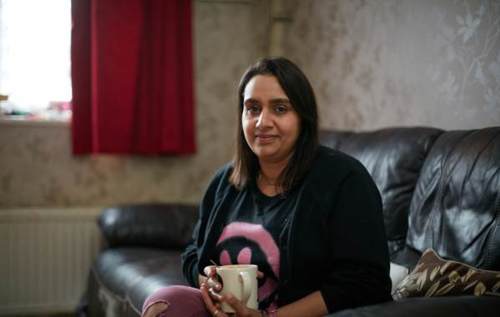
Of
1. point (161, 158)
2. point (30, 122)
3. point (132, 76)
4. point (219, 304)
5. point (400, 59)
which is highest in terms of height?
point (400, 59)

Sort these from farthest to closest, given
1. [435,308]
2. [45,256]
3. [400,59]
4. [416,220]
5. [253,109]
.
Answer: [45,256], [400,59], [416,220], [253,109], [435,308]

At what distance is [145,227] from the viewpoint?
318 centimetres

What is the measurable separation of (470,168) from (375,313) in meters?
0.73

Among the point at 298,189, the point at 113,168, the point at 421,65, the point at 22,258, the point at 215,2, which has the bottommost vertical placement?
the point at 22,258

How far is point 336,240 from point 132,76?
2.25 m

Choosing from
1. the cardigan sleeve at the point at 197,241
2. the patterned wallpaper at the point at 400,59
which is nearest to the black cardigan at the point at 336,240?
the cardigan sleeve at the point at 197,241

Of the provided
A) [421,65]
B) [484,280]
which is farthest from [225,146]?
[484,280]

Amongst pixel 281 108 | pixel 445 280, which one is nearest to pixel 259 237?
pixel 281 108

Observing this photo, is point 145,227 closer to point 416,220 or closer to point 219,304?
point 416,220

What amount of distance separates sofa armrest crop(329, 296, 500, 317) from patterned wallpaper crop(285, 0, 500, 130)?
0.97 meters

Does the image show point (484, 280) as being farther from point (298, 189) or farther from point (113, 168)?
point (113, 168)

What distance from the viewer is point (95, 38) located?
11.3ft

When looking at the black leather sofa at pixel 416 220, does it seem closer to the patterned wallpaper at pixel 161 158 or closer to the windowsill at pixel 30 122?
the patterned wallpaper at pixel 161 158

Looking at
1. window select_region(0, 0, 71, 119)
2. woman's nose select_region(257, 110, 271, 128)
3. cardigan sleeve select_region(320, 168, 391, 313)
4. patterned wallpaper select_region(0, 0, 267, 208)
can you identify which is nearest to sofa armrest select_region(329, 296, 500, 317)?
cardigan sleeve select_region(320, 168, 391, 313)
